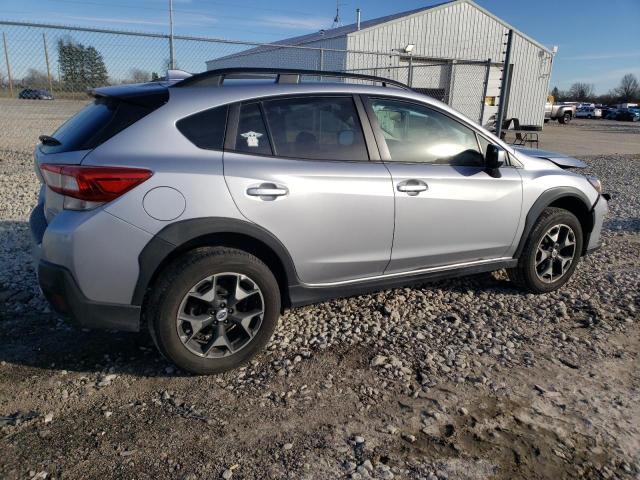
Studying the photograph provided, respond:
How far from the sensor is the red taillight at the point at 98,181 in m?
2.62

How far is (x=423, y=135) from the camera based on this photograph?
146 inches

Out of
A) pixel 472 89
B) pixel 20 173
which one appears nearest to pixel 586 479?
pixel 20 173

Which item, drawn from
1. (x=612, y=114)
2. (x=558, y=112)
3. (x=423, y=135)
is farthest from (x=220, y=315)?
(x=612, y=114)

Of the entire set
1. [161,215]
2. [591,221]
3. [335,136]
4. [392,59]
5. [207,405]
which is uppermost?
[392,59]

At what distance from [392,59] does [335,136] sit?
21035mm

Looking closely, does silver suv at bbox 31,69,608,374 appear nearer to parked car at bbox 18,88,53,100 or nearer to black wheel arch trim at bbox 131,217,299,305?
black wheel arch trim at bbox 131,217,299,305

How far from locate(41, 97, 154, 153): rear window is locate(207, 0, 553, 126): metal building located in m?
18.9

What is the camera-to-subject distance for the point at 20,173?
28.6 feet

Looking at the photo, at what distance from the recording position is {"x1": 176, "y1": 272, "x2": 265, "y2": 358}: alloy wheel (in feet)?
9.52

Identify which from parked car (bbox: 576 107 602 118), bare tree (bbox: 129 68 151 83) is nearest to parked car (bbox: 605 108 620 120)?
parked car (bbox: 576 107 602 118)

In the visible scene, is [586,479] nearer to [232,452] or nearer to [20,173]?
[232,452]

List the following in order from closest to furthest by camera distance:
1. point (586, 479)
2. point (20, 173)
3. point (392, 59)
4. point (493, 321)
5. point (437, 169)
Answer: point (586, 479)
point (437, 169)
point (493, 321)
point (20, 173)
point (392, 59)

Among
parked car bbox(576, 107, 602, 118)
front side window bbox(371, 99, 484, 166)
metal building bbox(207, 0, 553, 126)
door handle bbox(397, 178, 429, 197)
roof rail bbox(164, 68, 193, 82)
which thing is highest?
metal building bbox(207, 0, 553, 126)

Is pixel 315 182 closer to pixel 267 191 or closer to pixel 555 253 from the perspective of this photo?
pixel 267 191
